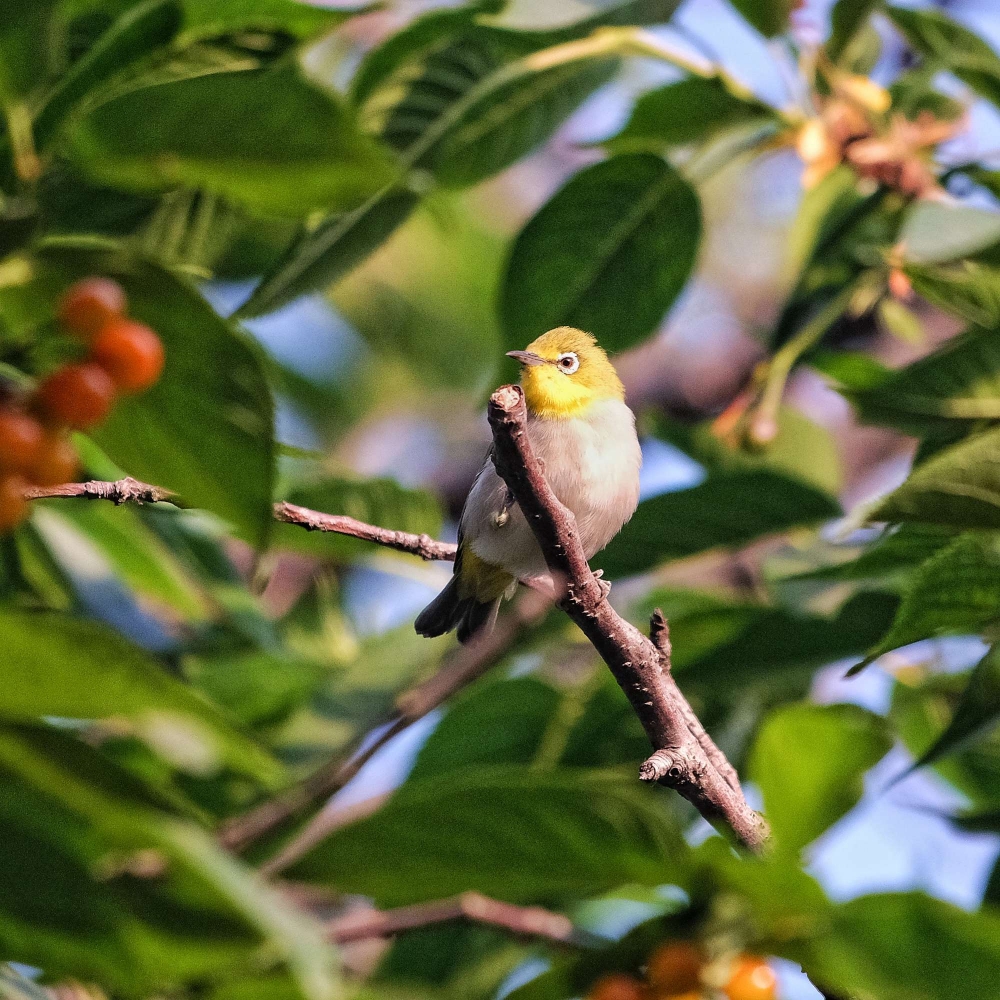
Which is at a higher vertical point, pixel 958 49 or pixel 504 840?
pixel 958 49

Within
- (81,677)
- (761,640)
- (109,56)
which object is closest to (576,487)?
(761,640)

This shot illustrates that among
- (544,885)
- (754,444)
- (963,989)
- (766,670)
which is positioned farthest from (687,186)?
(963,989)

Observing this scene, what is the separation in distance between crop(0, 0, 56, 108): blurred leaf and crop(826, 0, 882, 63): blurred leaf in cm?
167

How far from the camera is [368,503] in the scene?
2.74 m

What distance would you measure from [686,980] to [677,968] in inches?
0.8

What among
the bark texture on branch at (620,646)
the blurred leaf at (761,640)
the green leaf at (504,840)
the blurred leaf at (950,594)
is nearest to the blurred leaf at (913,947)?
the green leaf at (504,840)

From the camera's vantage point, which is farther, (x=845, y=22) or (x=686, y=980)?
(x=845, y=22)

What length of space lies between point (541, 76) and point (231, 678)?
1.33m

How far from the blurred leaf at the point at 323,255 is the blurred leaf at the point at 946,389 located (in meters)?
0.81

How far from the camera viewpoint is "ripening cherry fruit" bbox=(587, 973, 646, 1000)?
1.38 meters

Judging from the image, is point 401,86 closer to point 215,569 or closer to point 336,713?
point 215,569

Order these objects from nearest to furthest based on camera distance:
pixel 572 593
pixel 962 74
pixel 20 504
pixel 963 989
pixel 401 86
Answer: pixel 963 989 < pixel 20 504 < pixel 572 593 < pixel 401 86 < pixel 962 74

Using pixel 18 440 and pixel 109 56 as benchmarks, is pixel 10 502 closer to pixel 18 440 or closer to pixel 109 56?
pixel 18 440

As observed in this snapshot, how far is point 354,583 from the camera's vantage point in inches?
161
